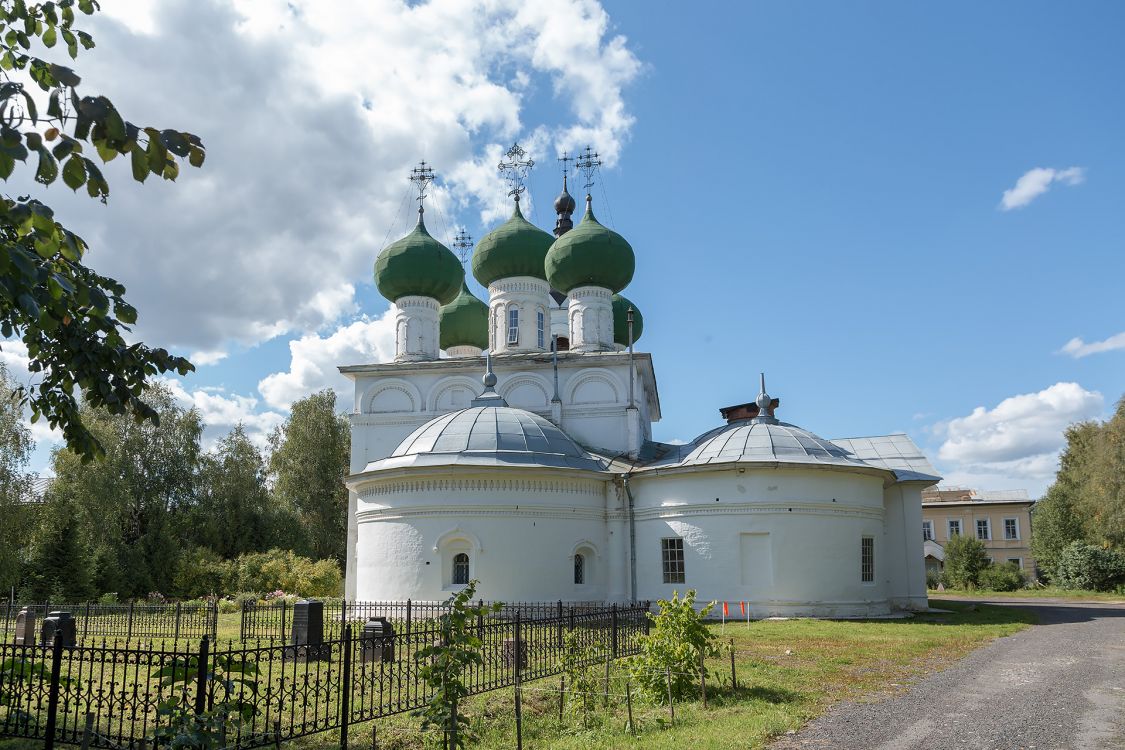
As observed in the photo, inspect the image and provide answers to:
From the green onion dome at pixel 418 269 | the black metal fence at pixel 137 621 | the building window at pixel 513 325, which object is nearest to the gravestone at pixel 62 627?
the black metal fence at pixel 137 621

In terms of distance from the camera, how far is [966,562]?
3534 centimetres

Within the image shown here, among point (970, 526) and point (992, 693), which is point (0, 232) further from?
point (970, 526)

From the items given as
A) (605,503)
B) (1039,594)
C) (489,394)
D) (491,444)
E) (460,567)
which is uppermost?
(489,394)

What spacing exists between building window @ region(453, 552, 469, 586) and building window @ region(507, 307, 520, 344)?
8107 millimetres

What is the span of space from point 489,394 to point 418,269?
5.46 m

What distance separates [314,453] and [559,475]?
20514 millimetres

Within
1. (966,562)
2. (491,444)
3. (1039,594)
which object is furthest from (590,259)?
(1039,594)

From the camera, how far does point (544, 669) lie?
34.7 ft

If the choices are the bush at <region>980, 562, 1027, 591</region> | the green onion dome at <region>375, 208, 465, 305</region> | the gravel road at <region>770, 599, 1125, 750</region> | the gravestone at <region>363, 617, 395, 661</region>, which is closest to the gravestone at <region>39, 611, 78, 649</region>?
the gravestone at <region>363, 617, 395, 661</region>

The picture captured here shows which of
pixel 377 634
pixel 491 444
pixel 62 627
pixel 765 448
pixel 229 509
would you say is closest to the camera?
pixel 377 634

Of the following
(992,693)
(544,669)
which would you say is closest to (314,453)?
(544,669)

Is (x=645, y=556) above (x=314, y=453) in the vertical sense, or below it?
below

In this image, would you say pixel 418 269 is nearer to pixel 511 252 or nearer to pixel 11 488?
pixel 511 252

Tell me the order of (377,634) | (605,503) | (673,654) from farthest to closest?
(605,503), (377,634), (673,654)
